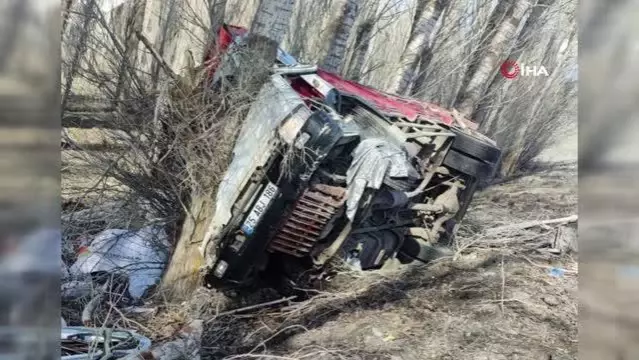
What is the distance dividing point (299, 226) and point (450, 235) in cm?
71

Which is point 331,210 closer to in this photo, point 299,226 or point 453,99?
point 299,226

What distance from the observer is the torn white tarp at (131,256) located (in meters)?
2.81

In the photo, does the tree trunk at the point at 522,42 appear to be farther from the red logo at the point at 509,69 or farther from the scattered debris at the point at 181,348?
the scattered debris at the point at 181,348

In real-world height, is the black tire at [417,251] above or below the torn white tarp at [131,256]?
above

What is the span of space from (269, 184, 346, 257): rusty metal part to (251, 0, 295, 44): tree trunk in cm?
69

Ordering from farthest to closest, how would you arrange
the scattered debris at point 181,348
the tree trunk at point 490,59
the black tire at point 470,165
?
the black tire at point 470,165
the tree trunk at point 490,59
the scattered debris at point 181,348

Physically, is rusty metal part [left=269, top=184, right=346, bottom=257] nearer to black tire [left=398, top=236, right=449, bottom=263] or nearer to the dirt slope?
the dirt slope

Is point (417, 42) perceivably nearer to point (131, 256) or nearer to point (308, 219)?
point (308, 219)

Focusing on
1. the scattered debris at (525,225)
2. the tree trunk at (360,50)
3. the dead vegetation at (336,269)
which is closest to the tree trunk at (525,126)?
the dead vegetation at (336,269)

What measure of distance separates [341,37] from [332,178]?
696mm

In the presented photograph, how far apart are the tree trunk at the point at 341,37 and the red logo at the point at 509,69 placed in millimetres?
705

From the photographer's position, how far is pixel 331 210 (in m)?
2.90

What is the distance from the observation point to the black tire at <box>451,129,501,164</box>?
10.1ft

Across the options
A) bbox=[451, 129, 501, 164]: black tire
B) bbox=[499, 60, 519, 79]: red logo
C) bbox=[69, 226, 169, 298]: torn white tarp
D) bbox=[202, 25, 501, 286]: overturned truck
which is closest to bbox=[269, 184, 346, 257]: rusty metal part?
bbox=[202, 25, 501, 286]: overturned truck
